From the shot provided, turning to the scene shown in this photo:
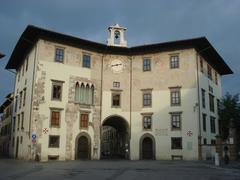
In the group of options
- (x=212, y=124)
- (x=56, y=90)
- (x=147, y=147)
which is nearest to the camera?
(x=56, y=90)

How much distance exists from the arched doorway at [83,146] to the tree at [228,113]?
18.3m

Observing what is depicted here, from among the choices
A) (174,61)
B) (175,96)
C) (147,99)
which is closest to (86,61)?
(147,99)

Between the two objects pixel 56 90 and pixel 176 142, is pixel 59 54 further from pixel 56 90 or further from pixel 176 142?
pixel 176 142

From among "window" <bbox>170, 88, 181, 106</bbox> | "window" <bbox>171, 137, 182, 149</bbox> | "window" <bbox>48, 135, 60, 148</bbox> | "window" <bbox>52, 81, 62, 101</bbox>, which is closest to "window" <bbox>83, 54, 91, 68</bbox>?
"window" <bbox>52, 81, 62, 101</bbox>

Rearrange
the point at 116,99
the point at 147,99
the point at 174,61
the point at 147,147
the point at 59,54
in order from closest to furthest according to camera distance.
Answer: the point at 59,54 → the point at 147,147 → the point at 174,61 → the point at 147,99 → the point at 116,99

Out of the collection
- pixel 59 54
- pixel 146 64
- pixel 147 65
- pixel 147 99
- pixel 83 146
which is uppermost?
pixel 59 54

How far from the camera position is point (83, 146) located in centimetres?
3466

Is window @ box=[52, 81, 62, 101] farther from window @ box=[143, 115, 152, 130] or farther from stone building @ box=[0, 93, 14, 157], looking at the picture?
stone building @ box=[0, 93, 14, 157]

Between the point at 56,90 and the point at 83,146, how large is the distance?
22.1 feet

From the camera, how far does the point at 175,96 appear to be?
35750 mm

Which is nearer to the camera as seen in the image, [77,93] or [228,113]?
[77,93]

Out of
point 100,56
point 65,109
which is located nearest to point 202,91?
point 100,56

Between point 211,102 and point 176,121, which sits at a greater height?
point 211,102

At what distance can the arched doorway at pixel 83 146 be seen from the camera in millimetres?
34219
